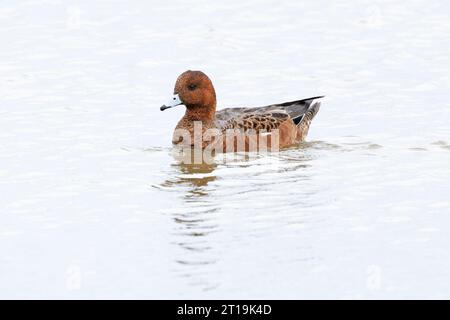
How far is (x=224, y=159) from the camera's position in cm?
1280

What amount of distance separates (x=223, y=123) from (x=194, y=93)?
1.65 feet

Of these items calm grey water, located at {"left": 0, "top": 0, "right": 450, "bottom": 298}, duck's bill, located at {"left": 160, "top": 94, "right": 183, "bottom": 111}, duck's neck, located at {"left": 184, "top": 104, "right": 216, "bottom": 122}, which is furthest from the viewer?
duck's neck, located at {"left": 184, "top": 104, "right": 216, "bottom": 122}

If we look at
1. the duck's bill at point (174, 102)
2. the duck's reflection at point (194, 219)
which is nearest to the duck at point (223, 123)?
the duck's bill at point (174, 102)

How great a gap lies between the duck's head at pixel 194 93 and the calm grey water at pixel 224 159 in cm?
54

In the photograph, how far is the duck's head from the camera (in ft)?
44.3

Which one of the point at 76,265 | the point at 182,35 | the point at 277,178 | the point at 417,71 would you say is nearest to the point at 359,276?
the point at 76,265

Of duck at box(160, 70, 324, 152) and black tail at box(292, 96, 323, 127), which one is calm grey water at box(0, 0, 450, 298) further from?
duck at box(160, 70, 324, 152)

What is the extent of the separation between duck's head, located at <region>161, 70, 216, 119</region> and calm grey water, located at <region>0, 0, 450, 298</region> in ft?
1.76

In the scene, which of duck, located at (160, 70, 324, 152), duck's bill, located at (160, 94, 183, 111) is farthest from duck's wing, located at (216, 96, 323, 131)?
duck's bill, located at (160, 94, 183, 111)

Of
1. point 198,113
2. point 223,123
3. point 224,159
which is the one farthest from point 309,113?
point 224,159

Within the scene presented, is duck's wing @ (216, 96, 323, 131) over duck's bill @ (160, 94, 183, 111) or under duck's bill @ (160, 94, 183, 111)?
under

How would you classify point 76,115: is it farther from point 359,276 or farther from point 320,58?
point 359,276
